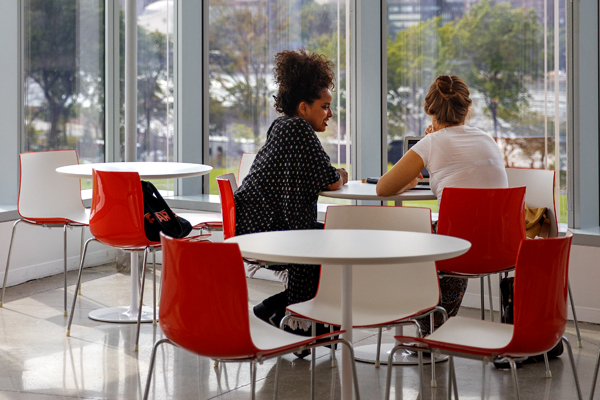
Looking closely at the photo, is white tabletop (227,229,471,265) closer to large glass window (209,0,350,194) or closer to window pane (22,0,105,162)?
large glass window (209,0,350,194)

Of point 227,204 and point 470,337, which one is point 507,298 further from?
point 227,204

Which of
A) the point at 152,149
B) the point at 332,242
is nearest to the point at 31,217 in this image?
the point at 152,149

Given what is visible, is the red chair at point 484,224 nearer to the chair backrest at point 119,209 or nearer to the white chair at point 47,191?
the chair backrest at point 119,209

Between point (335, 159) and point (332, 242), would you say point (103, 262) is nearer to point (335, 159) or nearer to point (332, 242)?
point (335, 159)

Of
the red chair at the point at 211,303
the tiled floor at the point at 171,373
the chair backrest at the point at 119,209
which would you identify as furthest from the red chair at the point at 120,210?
the red chair at the point at 211,303

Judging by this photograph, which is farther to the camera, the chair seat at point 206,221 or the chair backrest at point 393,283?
the chair seat at point 206,221

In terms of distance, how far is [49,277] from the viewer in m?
5.97

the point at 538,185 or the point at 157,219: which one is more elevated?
the point at 538,185

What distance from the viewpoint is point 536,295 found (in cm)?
230

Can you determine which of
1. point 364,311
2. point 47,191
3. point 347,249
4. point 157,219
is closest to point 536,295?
point 347,249

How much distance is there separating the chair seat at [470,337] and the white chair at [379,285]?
0.23 meters

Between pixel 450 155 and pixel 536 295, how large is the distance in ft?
4.55

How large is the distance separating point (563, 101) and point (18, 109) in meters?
4.08

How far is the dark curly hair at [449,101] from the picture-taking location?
3.63m
